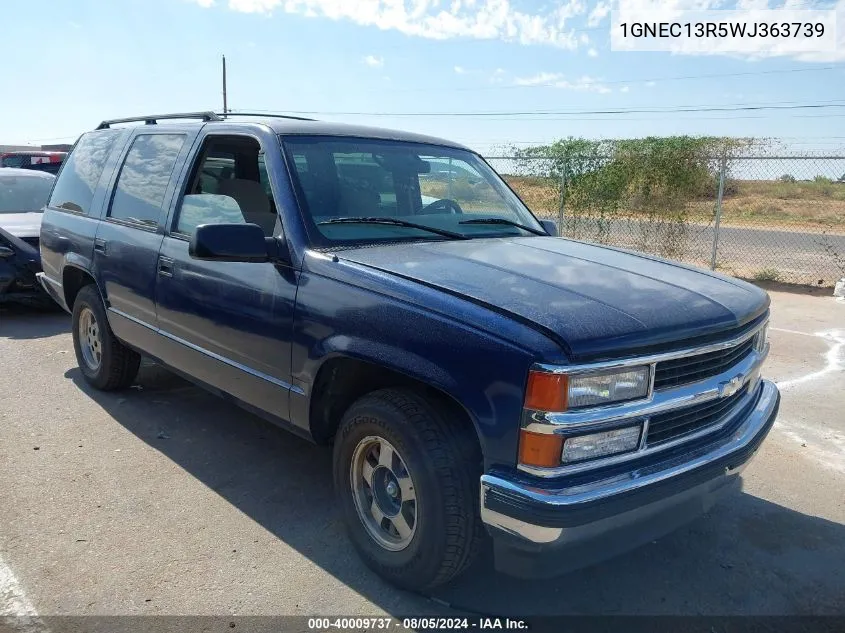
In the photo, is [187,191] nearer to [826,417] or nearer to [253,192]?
[253,192]

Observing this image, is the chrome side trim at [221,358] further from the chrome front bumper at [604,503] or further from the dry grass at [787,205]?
the dry grass at [787,205]

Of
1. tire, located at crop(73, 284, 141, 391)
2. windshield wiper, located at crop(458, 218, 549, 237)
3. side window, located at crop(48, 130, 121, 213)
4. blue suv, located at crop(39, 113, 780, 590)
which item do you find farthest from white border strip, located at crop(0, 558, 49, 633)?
side window, located at crop(48, 130, 121, 213)

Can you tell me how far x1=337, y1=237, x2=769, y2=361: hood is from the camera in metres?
2.46

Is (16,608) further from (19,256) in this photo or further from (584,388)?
(19,256)

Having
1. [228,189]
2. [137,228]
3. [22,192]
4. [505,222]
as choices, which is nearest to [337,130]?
[228,189]

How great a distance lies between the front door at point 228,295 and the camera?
132 inches

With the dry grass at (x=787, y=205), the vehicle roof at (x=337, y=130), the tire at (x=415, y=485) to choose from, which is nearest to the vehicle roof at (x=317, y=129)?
the vehicle roof at (x=337, y=130)

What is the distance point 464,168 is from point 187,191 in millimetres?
1697

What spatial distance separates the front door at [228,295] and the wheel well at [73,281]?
1562 millimetres

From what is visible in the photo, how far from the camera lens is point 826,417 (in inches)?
205

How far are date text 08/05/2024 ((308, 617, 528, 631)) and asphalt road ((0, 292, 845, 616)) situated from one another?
62mm

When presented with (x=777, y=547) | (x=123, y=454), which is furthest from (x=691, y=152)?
(x=123, y=454)

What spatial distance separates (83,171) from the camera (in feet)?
17.7

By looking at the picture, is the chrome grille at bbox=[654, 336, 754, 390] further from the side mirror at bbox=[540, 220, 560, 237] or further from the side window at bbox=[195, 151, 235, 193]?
the side window at bbox=[195, 151, 235, 193]
